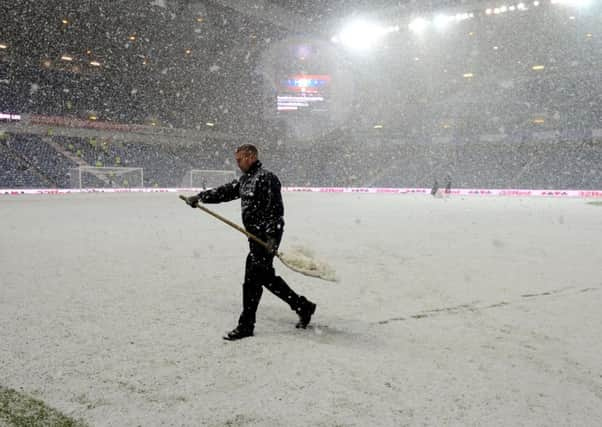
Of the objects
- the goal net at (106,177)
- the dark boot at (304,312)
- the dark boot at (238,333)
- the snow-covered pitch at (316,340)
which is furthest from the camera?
the goal net at (106,177)

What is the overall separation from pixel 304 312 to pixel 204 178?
105ft

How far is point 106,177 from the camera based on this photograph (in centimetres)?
3141

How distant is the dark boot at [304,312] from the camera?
387cm

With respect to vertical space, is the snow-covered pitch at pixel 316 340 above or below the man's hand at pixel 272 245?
A: below

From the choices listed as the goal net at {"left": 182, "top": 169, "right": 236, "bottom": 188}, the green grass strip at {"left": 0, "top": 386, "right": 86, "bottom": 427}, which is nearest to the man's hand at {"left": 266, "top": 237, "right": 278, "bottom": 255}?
the green grass strip at {"left": 0, "top": 386, "right": 86, "bottom": 427}

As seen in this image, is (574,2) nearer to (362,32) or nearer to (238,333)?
(362,32)

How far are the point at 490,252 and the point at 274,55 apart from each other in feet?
122

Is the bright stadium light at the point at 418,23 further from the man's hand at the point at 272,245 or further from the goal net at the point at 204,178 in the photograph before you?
the man's hand at the point at 272,245

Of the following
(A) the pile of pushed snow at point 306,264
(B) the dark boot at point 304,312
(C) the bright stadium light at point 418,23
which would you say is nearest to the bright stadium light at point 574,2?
(C) the bright stadium light at point 418,23

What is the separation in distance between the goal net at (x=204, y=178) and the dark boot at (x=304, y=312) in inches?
1243

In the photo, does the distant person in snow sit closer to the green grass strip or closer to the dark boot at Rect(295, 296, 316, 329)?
the dark boot at Rect(295, 296, 316, 329)

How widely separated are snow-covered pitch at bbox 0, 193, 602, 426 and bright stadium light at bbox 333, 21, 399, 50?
33.9 metres

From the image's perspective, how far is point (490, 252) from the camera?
775cm

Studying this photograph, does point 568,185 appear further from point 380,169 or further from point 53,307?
point 53,307
